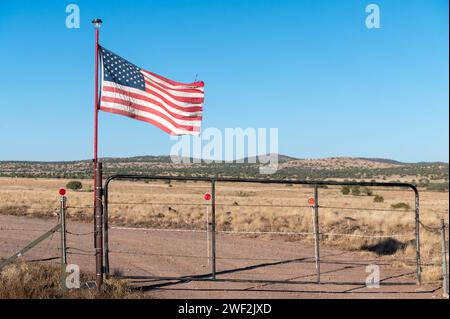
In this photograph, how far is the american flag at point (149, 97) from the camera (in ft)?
33.4

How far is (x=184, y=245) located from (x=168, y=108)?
21.4ft

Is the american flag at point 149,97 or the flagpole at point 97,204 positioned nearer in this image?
the flagpole at point 97,204

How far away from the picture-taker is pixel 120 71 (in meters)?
10.4

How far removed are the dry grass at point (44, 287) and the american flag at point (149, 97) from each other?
10.4ft

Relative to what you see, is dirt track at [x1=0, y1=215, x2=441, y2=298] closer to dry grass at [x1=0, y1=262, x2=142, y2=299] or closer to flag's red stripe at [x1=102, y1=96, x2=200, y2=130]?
dry grass at [x1=0, y1=262, x2=142, y2=299]

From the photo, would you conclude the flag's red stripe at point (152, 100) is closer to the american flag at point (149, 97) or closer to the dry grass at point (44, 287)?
the american flag at point (149, 97)

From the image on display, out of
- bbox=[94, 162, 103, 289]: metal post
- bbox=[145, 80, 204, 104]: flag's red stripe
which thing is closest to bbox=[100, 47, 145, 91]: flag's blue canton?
bbox=[145, 80, 204, 104]: flag's red stripe

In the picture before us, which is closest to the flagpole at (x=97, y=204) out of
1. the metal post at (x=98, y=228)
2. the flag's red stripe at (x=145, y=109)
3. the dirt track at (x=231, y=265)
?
the metal post at (x=98, y=228)

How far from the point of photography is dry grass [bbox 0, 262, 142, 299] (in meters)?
9.13

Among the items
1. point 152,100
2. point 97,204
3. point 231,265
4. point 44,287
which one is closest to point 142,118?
point 152,100

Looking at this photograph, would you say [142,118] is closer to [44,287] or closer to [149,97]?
[149,97]

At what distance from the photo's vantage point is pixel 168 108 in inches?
426

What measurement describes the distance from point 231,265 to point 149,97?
4892 mm
